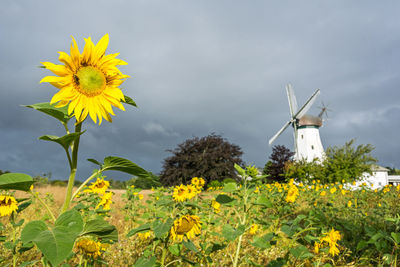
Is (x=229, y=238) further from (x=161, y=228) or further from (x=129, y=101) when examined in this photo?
(x=129, y=101)

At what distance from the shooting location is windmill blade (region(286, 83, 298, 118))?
111 ft

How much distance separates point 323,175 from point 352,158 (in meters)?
2.73

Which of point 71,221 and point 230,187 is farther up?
point 230,187

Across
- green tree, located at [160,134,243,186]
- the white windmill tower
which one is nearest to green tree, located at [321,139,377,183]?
green tree, located at [160,134,243,186]

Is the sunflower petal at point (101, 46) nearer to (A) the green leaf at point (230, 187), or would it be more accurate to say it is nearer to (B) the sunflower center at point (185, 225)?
(B) the sunflower center at point (185, 225)

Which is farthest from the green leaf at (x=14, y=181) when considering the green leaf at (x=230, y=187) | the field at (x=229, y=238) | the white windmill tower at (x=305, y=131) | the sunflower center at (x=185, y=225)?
the white windmill tower at (x=305, y=131)

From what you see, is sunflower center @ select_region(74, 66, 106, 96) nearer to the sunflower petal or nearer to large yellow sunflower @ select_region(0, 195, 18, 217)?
the sunflower petal

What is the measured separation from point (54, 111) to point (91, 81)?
213 mm

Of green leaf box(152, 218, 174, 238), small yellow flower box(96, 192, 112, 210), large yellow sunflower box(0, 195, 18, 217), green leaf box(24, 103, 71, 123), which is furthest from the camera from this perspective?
small yellow flower box(96, 192, 112, 210)

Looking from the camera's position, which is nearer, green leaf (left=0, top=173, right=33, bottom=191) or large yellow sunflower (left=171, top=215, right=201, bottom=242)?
green leaf (left=0, top=173, right=33, bottom=191)

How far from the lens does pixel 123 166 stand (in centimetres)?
107

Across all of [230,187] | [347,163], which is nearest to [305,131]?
[347,163]

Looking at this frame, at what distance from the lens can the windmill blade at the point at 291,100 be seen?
3372cm

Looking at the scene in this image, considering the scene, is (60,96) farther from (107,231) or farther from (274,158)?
(274,158)
